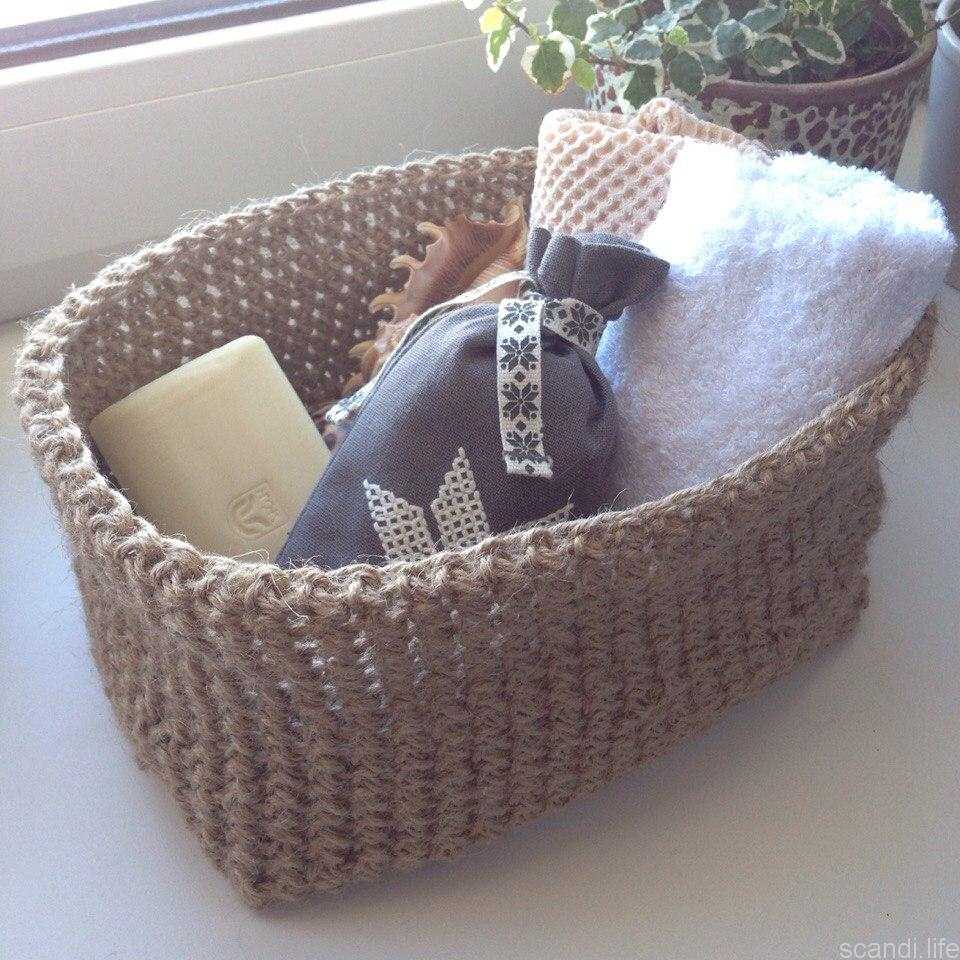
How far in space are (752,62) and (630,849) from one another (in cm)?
57

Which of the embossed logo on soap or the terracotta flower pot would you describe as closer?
the embossed logo on soap

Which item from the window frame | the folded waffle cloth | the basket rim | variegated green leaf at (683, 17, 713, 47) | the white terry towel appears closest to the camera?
the basket rim

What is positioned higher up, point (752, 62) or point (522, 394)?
point (752, 62)

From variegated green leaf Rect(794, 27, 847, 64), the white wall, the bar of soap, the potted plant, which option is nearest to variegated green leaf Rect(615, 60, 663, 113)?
the potted plant

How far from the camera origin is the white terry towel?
2.13 feet

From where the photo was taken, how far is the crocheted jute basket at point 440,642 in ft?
1.74

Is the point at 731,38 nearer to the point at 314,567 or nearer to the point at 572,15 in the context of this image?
the point at 572,15

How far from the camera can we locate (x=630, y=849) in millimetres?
651

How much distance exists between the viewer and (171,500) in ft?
2.41

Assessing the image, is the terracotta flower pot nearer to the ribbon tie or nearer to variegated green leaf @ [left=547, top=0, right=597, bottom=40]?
variegated green leaf @ [left=547, top=0, right=597, bottom=40]

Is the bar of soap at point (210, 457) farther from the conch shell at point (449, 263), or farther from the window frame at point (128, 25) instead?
the window frame at point (128, 25)

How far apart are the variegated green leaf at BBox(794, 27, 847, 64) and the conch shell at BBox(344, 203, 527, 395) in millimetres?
242

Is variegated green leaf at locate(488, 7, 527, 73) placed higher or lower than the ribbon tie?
higher

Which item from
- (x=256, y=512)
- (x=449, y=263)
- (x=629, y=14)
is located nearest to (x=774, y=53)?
(x=629, y=14)
